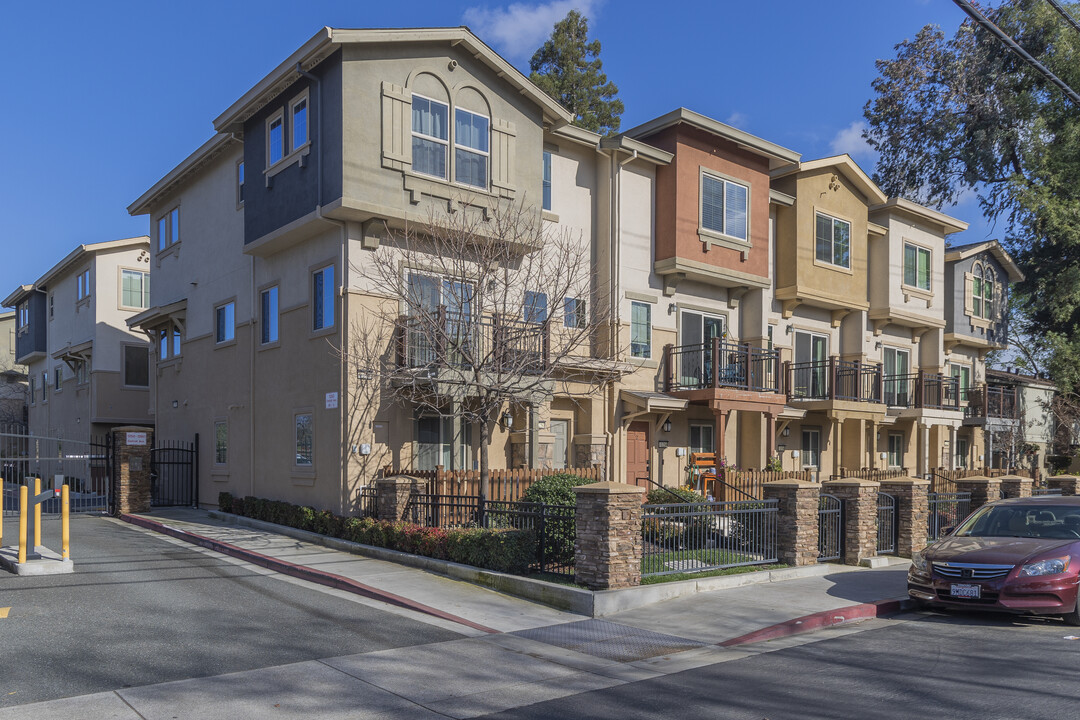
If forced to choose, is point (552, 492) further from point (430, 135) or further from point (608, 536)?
point (430, 135)

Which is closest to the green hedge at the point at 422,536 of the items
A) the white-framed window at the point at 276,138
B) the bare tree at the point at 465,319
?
the bare tree at the point at 465,319

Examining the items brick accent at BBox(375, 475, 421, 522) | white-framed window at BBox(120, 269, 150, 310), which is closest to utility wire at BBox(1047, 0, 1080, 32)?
brick accent at BBox(375, 475, 421, 522)

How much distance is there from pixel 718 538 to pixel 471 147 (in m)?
9.57

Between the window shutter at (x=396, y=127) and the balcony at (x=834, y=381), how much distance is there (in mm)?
13414

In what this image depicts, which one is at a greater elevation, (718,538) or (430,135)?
(430,135)

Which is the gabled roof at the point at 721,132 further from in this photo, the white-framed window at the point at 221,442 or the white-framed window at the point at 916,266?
the white-framed window at the point at 221,442

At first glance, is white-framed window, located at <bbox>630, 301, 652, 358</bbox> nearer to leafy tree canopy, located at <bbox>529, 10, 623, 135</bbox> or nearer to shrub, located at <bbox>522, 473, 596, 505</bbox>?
shrub, located at <bbox>522, 473, 596, 505</bbox>

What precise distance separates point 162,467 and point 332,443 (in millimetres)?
9229

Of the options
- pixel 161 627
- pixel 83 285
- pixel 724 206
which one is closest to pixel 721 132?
pixel 724 206

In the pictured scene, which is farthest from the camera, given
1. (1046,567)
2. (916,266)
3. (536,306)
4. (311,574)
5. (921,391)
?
(916,266)

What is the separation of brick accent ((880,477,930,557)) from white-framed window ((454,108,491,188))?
34.1ft

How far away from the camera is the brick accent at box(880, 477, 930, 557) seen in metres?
16.6

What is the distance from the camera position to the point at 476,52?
18625mm

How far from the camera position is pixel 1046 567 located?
422 inches
